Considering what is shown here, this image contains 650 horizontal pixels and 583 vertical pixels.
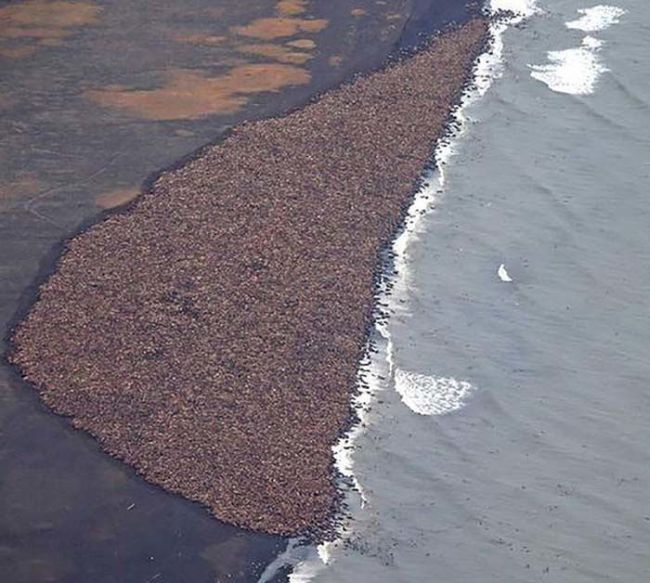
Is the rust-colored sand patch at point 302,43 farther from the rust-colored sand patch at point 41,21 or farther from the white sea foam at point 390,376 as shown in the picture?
the rust-colored sand patch at point 41,21

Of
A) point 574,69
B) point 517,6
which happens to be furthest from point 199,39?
point 517,6

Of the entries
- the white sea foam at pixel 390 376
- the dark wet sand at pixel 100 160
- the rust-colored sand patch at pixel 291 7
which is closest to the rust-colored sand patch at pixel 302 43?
the dark wet sand at pixel 100 160

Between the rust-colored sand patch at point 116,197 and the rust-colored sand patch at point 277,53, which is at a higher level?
the rust-colored sand patch at point 116,197

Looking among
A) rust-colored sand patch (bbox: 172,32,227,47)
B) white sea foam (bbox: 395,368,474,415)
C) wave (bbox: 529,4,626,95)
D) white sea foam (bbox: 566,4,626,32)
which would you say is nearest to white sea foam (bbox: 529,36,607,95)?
wave (bbox: 529,4,626,95)

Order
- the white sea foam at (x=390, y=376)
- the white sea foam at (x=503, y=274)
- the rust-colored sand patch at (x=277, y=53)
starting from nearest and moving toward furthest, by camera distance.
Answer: the white sea foam at (x=390, y=376) → the white sea foam at (x=503, y=274) → the rust-colored sand patch at (x=277, y=53)

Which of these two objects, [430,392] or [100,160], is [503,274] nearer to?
[430,392]

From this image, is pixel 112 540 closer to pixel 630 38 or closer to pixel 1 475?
pixel 1 475
